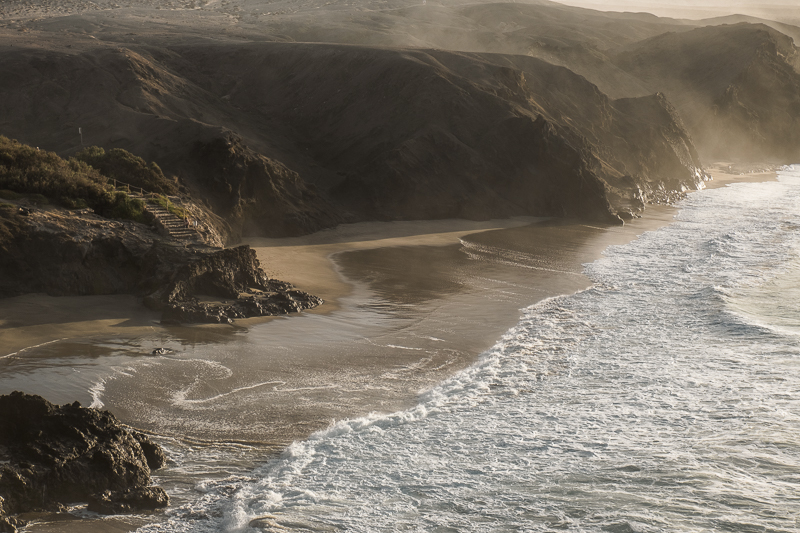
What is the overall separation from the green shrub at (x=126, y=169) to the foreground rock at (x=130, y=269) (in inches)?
266

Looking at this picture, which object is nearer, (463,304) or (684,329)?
(684,329)

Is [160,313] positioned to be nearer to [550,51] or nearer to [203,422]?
[203,422]

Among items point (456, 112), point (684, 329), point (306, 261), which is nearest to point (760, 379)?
point (684, 329)

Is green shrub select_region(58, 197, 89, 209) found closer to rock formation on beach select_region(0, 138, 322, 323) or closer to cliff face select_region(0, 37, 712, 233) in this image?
rock formation on beach select_region(0, 138, 322, 323)

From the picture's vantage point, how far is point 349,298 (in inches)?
1064

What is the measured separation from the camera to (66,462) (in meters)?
12.6

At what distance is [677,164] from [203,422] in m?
61.5

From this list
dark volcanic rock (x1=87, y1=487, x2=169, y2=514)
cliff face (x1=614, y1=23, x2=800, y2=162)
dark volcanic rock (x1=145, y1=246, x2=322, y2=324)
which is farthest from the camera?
cliff face (x1=614, y1=23, x2=800, y2=162)

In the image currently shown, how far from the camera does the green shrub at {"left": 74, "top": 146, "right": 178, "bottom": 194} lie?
32.8 meters

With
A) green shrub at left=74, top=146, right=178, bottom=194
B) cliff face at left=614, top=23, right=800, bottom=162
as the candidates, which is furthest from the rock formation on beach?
cliff face at left=614, top=23, right=800, bottom=162

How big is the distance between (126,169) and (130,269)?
9502mm

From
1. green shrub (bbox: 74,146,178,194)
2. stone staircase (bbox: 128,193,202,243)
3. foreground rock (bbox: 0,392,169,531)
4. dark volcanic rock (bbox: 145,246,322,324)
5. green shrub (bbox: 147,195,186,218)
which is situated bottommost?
foreground rock (bbox: 0,392,169,531)

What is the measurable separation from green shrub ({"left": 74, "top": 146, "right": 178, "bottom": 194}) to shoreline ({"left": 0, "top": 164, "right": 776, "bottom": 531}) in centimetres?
570

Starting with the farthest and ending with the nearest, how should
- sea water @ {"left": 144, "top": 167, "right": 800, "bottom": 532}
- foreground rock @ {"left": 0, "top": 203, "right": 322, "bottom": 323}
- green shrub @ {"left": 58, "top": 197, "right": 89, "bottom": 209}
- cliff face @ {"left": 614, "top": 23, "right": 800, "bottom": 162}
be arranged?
cliff face @ {"left": 614, "top": 23, "right": 800, "bottom": 162}
green shrub @ {"left": 58, "top": 197, "right": 89, "bottom": 209}
foreground rock @ {"left": 0, "top": 203, "right": 322, "bottom": 323}
sea water @ {"left": 144, "top": 167, "right": 800, "bottom": 532}
